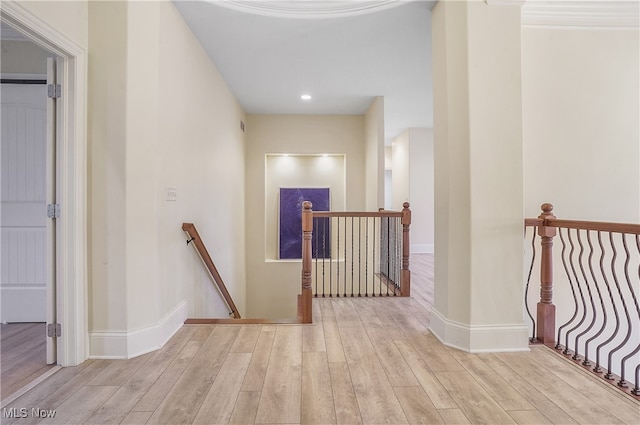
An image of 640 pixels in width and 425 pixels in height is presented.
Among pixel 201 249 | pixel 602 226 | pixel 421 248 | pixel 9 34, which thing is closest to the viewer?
pixel 602 226

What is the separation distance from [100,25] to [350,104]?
386 cm

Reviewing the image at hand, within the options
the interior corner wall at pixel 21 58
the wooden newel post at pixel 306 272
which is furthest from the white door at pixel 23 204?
the wooden newel post at pixel 306 272

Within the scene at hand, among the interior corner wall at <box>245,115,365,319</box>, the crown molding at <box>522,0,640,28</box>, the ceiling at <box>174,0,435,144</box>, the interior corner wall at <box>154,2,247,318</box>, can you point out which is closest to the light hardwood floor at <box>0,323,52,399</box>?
the interior corner wall at <box>154,2,247,318</box>

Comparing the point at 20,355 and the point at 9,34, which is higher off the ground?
the point at 9,34

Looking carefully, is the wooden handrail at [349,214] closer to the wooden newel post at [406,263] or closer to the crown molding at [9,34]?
the wooden newel post at [406,263]

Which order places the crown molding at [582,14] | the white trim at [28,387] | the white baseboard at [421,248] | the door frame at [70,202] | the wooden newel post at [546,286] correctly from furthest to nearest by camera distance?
the white baseboard at [421,248]
the crown molding at [582,14]
the wooden newel post at [546,286]
the door frame at [70,202]
the white trim at [28,387]

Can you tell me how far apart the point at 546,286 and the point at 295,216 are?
4446 millimetres

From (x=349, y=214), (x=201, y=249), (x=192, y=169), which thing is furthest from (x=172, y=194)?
(x=349, y=214)

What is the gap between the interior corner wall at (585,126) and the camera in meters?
2.90

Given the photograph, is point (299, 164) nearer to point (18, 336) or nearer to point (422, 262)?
point (422, 262)

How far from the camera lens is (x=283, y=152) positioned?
6094 mm

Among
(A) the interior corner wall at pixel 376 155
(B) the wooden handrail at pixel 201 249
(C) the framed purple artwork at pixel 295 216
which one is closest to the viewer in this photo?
(B) the wooden handrail at pixel 201 249

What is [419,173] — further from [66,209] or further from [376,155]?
[66,209]

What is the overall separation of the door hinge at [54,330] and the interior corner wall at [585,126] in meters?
3.92
